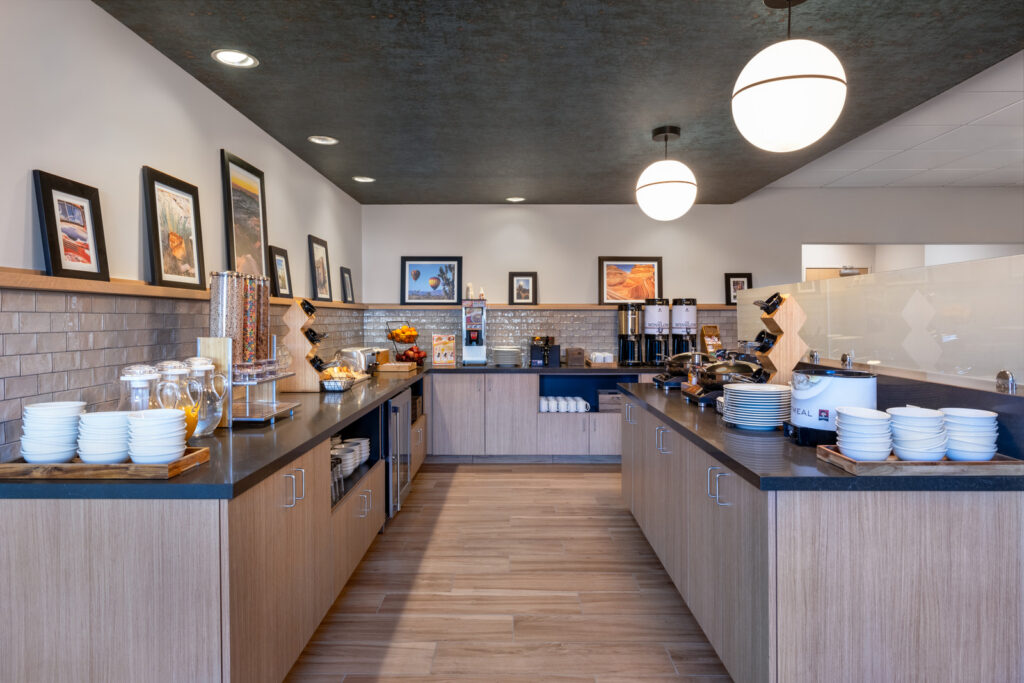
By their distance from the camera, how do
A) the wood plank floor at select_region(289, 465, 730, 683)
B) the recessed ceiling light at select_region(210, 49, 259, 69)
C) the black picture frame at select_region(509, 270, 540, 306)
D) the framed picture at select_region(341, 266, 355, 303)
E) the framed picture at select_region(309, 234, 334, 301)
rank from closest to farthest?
1. the wood plank floor at select_region(289, 465, 730, 683)
2. the recessed ceiling light at select_region(210, 49, 259, 69)
3. the framed picture at select_region(309, 234, 334, 301)
4. the framed picture at select_region(341, 266, 355, 303)
5. the black picture frame at select_region(509, 270, 540, 306)

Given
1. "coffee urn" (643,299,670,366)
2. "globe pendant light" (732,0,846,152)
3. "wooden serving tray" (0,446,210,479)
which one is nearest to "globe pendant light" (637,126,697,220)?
"globe pendant light" (732,0,846,152)

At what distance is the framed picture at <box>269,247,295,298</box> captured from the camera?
12.6 ft

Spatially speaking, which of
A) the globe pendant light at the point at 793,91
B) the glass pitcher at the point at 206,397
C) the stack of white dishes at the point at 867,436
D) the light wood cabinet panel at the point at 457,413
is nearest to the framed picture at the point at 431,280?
the light wood cabinet panel at the point at 457,413

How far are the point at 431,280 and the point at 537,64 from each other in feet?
12.0

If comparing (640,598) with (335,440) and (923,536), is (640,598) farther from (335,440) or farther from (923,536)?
(335,440)

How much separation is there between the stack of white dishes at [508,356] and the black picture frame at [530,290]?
62 centimetres

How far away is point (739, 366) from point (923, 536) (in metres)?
1.47

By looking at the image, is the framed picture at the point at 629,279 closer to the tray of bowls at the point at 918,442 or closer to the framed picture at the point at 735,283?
the framed picture at the point at 735,283

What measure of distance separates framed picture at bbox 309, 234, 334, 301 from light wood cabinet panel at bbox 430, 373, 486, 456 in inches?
53.5

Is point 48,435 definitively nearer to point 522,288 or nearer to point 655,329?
point 522,288

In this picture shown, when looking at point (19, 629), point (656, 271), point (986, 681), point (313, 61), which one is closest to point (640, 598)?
point (986, 681)

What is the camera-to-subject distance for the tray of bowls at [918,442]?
1694 millimetres

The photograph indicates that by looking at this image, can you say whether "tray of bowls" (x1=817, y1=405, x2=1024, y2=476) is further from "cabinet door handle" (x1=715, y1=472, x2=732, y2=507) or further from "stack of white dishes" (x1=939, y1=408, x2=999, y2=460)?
"cabinet door handle" (x1=715, y1=472, x2=732, y2=507)

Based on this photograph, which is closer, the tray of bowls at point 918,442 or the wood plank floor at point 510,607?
the tray of bowls at point 918,442
